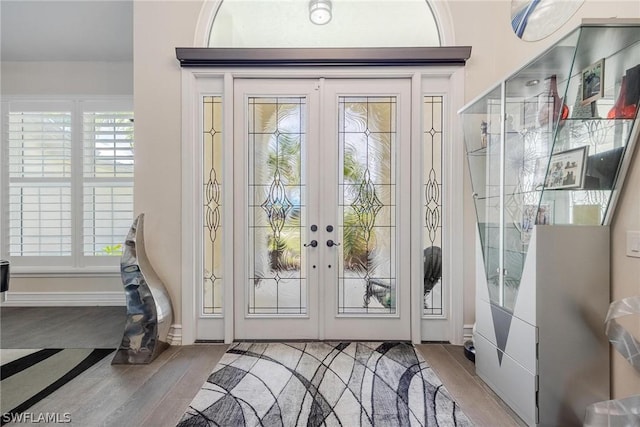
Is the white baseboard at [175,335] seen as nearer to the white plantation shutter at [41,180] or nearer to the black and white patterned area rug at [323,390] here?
the black and white patterned area rug at [323,390]

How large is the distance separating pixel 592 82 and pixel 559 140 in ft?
1.05

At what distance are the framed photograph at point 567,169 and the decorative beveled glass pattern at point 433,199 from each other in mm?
1044

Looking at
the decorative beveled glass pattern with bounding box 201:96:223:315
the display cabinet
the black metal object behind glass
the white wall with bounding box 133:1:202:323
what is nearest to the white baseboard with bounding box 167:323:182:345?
the white wall with bounding box 133:1:202:323

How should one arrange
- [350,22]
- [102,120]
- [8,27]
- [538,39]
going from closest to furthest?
1. [538,39]
2. [350,22]
3. [8,27]
4. [102,120]

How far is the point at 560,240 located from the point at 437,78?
1.79 m

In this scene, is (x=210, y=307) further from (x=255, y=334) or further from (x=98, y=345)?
(x=98, y=345)

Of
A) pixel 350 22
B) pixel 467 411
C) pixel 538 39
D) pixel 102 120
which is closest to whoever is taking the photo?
pixel 467 411

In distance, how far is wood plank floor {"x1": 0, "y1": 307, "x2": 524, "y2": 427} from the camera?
5.76 ft

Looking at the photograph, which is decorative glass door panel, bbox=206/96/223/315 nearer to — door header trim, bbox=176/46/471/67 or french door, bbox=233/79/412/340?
french door, bbox=233/79/412/340

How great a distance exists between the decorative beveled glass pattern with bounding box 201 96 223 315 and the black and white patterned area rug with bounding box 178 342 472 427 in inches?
21.3

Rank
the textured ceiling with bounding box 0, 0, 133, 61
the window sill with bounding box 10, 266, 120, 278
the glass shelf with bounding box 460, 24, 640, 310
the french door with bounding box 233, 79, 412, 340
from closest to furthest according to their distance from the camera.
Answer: the glass shelf with bounding box 460, 24, 640, 310 < the french door with bounding box 233, 79, 412, 340 < the textured ceiling with bounding box 0, 0, 133, 61 < the window sill with bounding box 10, 266, 120, 278

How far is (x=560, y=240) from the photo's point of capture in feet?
5.38

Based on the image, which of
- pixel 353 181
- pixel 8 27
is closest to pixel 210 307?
pixel 353 181

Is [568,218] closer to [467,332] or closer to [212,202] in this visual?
[467,332]
